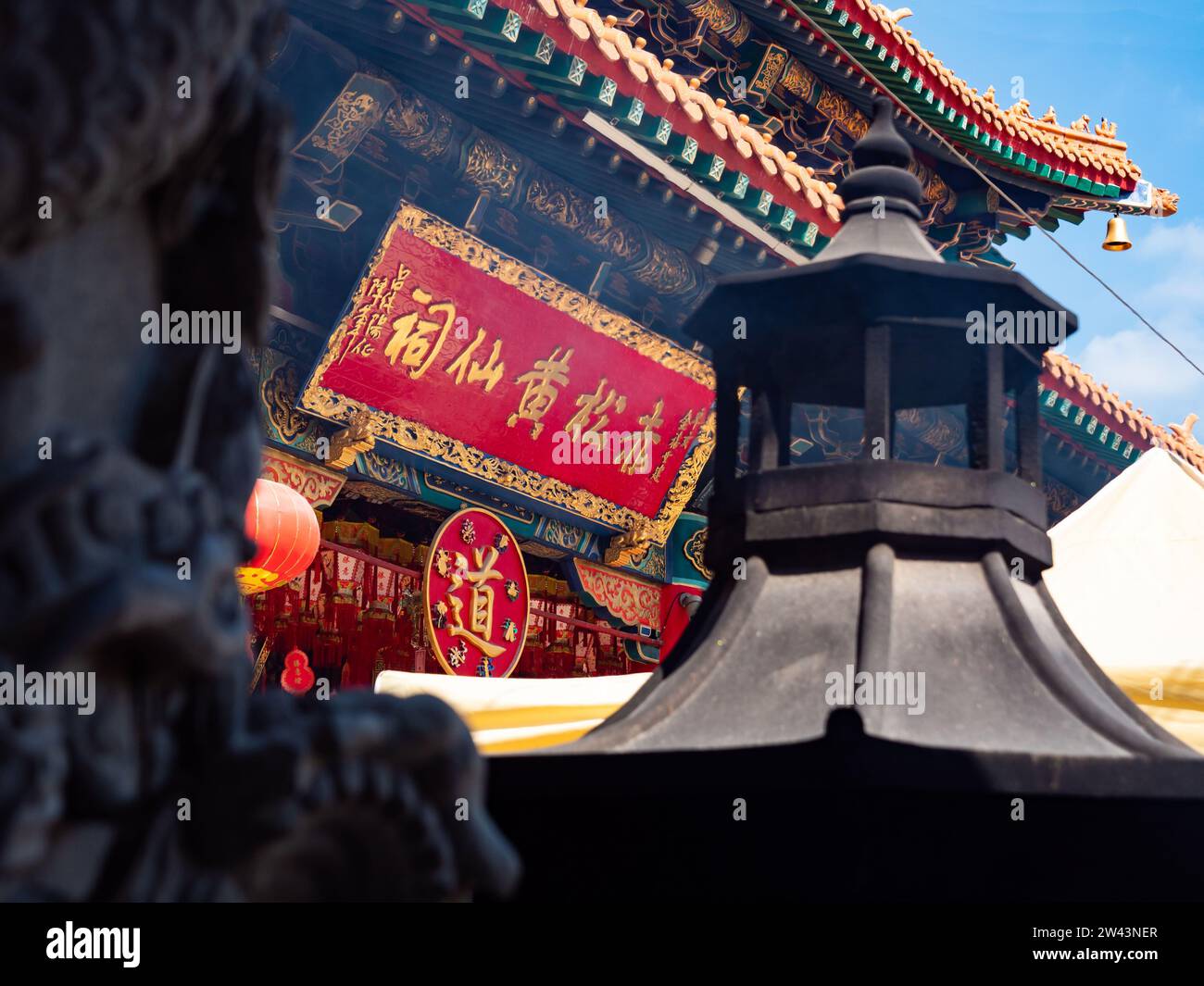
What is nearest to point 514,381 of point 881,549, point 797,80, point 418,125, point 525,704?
point 418,125

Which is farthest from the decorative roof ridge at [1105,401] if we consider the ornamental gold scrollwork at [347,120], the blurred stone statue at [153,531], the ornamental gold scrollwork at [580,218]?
the blurred stone statue at [153,531]

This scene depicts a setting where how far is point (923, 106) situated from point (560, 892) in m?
7.73

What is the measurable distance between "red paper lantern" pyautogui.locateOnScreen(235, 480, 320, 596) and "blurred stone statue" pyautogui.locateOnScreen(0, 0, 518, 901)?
405cm

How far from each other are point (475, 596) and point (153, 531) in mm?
5705

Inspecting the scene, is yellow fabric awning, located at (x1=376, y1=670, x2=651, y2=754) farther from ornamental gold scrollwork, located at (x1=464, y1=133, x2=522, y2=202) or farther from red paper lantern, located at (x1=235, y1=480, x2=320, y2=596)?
ornamental gold scrollwork, located at (x1=464, y1=133, x2=522, y2=202)

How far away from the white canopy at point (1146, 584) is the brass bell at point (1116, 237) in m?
5.91

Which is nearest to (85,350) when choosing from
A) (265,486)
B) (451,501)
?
(265,486)

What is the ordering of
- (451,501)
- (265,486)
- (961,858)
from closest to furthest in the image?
(961,858)
(265,486)
(451,501)

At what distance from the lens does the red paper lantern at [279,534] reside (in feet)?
16.4

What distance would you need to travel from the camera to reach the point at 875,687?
2.11m

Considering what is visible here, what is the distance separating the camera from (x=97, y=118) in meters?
0.77

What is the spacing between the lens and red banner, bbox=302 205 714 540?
568 cm

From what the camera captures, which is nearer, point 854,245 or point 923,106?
point 854,245
